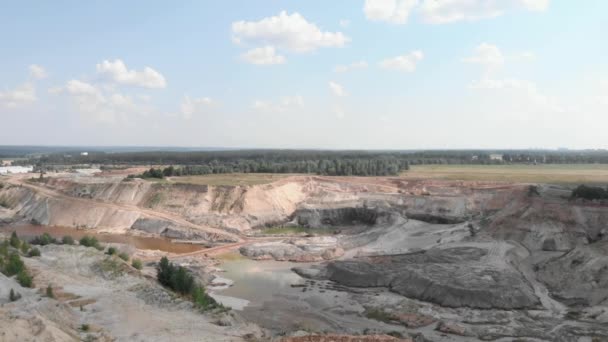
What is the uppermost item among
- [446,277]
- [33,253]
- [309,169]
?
[309,169]

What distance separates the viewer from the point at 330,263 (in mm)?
47875

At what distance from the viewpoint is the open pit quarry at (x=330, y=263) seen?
2752 cm

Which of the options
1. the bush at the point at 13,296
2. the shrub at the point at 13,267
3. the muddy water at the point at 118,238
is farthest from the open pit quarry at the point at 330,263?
the muddy water at the point at 118,238

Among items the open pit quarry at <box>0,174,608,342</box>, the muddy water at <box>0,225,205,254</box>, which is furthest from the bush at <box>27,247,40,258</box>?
the muddy water at <box>0,225,205,254</box>

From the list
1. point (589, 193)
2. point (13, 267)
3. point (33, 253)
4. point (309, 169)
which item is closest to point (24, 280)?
point (13, 267)

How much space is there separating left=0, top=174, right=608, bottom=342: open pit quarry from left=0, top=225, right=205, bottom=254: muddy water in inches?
78.8

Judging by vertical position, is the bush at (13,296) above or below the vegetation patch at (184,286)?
above

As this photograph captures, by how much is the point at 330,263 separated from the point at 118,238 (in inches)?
1225

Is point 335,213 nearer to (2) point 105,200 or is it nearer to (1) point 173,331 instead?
(2) point 105,200

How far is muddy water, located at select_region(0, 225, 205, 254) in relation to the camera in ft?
196

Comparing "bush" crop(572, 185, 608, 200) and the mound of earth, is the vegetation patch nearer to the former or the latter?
the mound of earth

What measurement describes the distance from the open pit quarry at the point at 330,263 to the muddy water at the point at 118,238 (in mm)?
2002

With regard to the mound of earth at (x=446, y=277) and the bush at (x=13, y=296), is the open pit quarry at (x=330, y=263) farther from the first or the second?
the bush at (x=13, y=296)

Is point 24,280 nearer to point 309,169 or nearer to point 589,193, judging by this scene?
point 589,193
